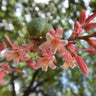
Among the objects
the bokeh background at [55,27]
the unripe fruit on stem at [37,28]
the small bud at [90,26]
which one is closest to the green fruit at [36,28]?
the unripe fruit on stem at [37,28]

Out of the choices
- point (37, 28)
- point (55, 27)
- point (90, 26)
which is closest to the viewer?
point (90, 26)

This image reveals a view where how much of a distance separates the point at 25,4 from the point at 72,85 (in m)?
2.41

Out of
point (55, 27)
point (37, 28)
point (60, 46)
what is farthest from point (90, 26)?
point (55, 27)

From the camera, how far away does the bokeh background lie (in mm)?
1950

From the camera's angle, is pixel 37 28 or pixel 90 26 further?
pixel 37 28

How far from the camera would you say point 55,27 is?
2.38 metres

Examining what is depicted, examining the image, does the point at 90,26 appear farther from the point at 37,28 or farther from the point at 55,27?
the point at 55,27

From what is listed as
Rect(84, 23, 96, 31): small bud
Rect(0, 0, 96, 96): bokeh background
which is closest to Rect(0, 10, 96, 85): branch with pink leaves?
Rect(84, 23, 96, 31): small bud

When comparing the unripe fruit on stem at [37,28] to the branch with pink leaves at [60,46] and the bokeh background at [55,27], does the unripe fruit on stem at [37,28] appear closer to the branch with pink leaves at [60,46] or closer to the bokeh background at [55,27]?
the branch with pink leaves at [60,46]

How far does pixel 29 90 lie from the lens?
3.83 metres

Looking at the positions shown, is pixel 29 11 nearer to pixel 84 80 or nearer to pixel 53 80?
pixel 53 80

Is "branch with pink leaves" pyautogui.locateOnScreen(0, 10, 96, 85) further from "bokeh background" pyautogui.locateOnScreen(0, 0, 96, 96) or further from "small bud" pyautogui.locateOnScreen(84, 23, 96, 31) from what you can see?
"bokeh background" pyautogui.locateOnScreen(0, 0, 96, 96)

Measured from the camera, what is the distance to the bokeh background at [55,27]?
6.40 ft

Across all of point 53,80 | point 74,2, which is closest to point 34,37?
point 74,2
